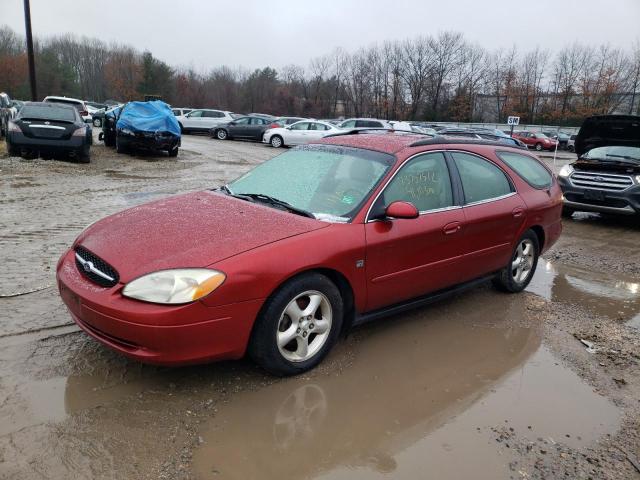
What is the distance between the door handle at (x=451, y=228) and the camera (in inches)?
160

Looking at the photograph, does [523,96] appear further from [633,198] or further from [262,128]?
[633,198]

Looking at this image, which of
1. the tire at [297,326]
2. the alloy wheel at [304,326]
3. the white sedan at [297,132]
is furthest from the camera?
the white sedan at [297,132]

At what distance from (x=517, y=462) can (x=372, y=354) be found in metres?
1.32

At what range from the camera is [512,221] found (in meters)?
4.75

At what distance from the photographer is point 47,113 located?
1262cm

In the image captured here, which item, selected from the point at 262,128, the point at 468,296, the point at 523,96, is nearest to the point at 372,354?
the point at 468,296

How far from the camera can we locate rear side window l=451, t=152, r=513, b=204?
4.44m

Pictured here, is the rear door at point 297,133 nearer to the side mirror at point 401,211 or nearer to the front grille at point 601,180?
the front grille at point 601,180

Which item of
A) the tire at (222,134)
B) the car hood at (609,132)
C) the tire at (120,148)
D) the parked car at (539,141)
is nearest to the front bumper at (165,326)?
the car hood at (609,132)

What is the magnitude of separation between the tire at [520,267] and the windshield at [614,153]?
5.60 m

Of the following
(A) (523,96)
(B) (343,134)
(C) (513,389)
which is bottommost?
(C) (513,389)

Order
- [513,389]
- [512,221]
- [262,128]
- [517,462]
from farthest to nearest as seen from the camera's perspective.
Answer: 1. [262,128]
2. [512,221]
3. [513,389]
4. [517,462]

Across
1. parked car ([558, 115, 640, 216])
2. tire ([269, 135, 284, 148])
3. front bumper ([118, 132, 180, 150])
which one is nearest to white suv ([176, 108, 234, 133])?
tire ([269, 135, 284, 148])

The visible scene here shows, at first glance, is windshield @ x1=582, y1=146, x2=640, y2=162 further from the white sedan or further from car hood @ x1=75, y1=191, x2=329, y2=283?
the white sedan
